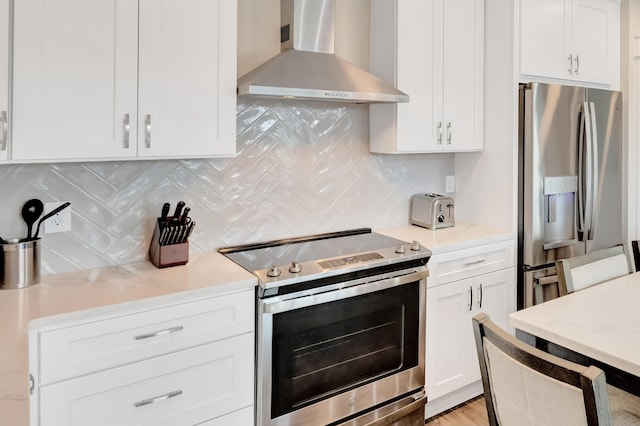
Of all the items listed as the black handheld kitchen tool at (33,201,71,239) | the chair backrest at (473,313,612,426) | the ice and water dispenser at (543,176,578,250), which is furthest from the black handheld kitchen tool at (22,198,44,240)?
the ice and water dispenser at (543,176,578,250)

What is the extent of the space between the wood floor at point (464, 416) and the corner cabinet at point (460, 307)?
0.03m

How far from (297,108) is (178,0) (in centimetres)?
86

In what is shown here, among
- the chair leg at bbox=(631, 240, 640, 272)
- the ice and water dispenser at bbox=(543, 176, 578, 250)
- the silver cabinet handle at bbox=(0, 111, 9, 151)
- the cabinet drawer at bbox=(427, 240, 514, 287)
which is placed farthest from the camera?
the ice and water dispenser at bbox=(543, 176, 578, 250)

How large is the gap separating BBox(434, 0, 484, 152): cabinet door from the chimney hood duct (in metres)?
0.56

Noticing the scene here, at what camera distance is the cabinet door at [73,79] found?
5.12ft

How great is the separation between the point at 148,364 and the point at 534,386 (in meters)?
1.27

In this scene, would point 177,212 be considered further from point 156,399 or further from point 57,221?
point 156,399

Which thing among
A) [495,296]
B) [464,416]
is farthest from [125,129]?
[464,416]

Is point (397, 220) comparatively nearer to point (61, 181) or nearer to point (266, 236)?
point (266, 236)

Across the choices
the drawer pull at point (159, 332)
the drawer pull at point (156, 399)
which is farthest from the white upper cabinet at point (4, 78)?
the drawer pull at point (156, 399)

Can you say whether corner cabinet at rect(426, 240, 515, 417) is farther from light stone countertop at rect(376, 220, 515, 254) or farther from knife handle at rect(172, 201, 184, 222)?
knife handle at rect(172, 201, 184, 222)

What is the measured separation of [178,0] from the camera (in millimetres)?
1840

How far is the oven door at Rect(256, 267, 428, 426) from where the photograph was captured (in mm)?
1893

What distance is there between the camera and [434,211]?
2.83 meters
